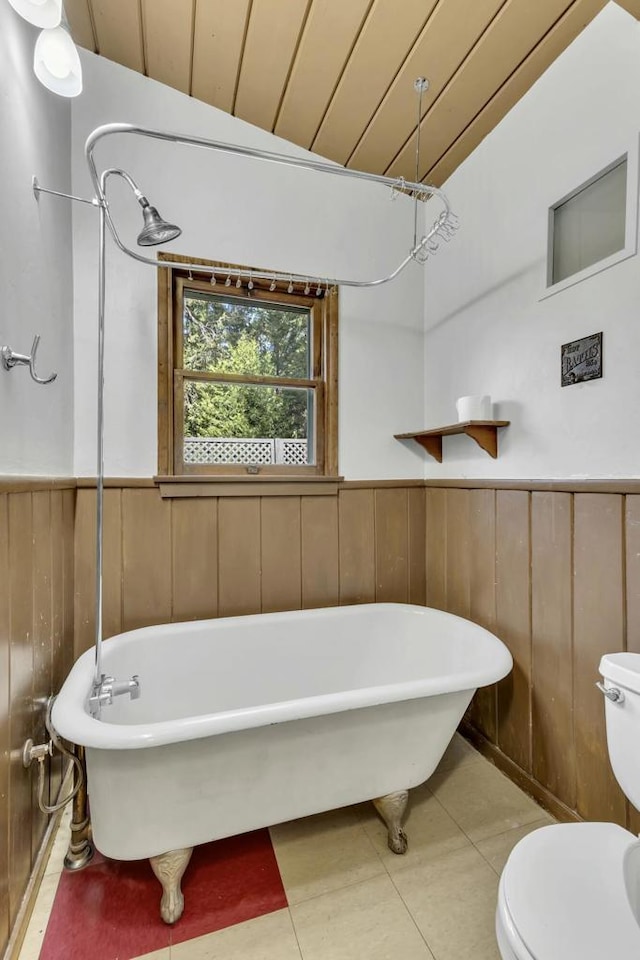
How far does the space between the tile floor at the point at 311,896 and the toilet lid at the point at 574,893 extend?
46 cm

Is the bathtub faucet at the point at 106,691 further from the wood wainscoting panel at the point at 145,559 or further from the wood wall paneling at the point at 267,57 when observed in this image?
the wood wall paneling at the point at 267,57

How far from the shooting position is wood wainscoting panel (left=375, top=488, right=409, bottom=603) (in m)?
2.06

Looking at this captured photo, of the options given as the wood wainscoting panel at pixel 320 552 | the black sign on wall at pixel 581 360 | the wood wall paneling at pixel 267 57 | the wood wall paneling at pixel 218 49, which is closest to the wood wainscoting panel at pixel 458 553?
the wood wainscoting panel at pixel 320 552

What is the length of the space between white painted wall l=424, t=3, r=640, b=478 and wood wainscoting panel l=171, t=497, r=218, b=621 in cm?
108

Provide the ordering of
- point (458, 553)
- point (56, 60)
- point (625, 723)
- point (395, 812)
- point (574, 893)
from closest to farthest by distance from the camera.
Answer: point (574, 893) < point (625, 723) < point (56, 60) < point (395, 812) < point (458, 553)

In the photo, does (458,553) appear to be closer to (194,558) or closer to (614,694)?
(614,694)

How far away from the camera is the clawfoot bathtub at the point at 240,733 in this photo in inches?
39.7

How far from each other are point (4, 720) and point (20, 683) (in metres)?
0.12

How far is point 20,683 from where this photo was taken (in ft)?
3.53

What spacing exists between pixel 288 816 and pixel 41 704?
0.76 meters

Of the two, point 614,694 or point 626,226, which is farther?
point 626,226

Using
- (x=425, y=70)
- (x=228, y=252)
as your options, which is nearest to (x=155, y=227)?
(x=228, y=252)

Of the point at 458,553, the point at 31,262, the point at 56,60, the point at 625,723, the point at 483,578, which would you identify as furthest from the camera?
the point at 458,553

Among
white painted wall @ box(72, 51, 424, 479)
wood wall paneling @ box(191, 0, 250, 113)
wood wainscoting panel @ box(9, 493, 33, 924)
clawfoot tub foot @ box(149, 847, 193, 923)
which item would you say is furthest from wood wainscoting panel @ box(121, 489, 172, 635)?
wood wall paneling @ box(191, 0, 250, 113)
